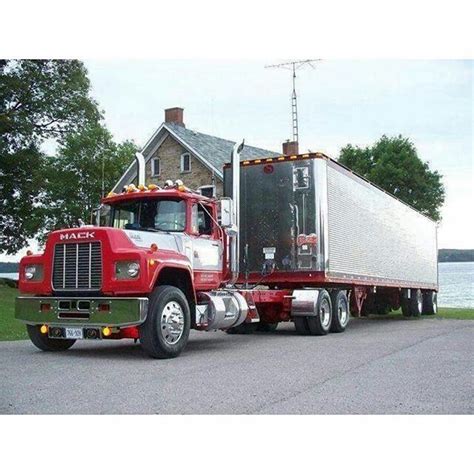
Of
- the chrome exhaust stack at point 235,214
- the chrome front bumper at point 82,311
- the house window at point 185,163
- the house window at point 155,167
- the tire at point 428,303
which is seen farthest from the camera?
the house window at point 155,167

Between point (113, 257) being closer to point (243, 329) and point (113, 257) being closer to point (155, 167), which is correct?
point (243, 329)

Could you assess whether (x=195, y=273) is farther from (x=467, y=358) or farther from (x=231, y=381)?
(x=467, y=358)

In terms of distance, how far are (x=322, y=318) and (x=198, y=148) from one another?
778 inches

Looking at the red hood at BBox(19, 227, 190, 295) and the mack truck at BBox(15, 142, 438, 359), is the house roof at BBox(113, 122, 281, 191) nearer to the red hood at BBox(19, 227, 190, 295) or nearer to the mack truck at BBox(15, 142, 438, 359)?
the mack truck at BBox(15, 142, 438, 359)

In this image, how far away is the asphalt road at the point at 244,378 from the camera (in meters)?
6.29

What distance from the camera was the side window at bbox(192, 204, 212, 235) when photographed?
10852mm

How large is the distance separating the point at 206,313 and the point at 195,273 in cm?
65

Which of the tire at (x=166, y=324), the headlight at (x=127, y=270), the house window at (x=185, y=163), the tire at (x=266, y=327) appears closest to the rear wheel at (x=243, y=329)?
the tire at (x=266, y=327)

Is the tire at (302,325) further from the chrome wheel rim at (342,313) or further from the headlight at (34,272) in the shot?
the headlight at (34,272)

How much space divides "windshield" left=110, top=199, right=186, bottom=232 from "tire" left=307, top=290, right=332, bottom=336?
4226 mm

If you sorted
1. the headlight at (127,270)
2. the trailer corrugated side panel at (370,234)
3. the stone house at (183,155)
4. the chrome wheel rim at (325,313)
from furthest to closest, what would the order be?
1. the stone house at (183,155)
2. the trailer corrugated side panel at (370,234)
3. the chrome wheel rim at (325,313)
4. the headlight at (127,270)

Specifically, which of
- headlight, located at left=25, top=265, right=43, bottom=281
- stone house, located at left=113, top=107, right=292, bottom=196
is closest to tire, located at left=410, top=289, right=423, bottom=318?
stone house, located at left=113, top=107, right=292, bottom=196

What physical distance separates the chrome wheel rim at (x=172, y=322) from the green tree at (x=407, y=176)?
28209 millimetres

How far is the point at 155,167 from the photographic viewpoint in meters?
34.2
